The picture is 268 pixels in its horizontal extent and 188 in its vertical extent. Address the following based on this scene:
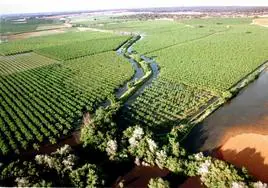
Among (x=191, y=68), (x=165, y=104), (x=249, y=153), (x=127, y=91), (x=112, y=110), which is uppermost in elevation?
(x=112, y=110)

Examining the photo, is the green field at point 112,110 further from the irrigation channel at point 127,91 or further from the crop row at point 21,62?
the crop row at point 21,62

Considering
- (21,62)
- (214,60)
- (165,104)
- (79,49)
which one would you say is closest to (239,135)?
(165,104)

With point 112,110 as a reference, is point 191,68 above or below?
below

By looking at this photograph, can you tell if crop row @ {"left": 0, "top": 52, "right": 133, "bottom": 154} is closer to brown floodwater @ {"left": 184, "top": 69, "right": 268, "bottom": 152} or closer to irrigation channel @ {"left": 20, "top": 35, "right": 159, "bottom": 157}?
irrigation channel @ {"left": 20, "top": 35, "right": 159, "bottom": 157}

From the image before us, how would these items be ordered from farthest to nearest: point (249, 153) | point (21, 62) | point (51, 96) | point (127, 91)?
point (21, 62) → point (127, 91) → point (51, 96) → point (249, 153)

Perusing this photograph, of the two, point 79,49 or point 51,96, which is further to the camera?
point 79,49

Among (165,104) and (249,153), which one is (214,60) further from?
(249,153)

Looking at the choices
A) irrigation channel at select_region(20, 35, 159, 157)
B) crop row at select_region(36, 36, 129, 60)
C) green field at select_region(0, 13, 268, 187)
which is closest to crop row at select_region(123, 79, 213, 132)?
green field at select_region(0, 13, 268, 187)

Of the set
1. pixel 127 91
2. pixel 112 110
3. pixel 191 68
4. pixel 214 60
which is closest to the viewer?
pixel 112 110
